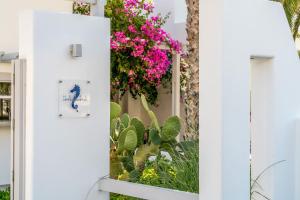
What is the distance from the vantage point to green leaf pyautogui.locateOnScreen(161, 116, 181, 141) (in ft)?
25.6

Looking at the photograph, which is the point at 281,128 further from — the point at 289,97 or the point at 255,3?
the point at 255,3

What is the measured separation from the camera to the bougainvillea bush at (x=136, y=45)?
13.2m

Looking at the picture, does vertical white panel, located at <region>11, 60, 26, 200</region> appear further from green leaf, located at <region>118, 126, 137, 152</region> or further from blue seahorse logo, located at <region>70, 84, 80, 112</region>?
green leaf, located at <region>118, 126, 137, 152</region>

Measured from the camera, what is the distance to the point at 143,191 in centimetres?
646

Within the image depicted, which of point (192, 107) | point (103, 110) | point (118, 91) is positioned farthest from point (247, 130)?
point (118, 91)

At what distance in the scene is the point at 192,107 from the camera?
9438 millimetres

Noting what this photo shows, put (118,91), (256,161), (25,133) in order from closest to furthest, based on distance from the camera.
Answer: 1. (256,161)
2. (25,133)
3. (118,91)

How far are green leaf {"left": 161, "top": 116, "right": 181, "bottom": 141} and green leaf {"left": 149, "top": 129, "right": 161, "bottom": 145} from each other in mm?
71

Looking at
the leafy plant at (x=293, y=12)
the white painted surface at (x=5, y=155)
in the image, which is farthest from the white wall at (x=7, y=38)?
the leafy plant at (x=293, y=12)

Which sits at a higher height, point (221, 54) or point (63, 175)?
point (221, 54)

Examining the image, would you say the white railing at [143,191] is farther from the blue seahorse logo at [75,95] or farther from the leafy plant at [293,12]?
the leafy plant at [293,12]

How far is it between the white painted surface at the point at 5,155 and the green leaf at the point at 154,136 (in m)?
4.53

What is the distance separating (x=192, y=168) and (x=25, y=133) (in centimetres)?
197

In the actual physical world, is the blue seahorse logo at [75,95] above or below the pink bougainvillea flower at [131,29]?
below
